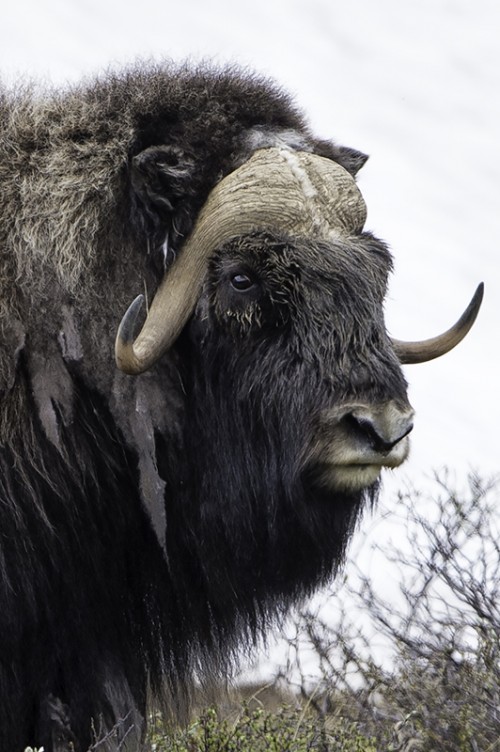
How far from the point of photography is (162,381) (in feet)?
13.5

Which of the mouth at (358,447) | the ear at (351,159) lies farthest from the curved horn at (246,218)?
the mouth at (358,447)

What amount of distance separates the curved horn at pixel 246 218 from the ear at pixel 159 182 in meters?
0.09

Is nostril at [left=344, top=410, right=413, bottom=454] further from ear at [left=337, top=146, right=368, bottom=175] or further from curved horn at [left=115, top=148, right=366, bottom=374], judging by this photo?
ear at [left=337, top=146, right=368, bottom=175]

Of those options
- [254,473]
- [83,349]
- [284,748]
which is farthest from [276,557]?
[83,349]

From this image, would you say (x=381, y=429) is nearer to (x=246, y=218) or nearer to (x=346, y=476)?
(x=346, y=476)

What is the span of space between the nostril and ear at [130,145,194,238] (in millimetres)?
871

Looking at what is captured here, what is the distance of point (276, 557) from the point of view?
166 inches

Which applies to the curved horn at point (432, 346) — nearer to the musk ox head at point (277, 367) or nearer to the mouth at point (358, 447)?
the musk ox head at point (277, 367)

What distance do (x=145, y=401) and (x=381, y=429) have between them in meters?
0.78

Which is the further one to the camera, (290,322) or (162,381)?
(162,381)

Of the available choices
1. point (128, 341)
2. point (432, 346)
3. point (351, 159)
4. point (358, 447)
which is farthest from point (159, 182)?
point (432, 346)

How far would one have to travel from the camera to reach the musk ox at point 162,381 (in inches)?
155

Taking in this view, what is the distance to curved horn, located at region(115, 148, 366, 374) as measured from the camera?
3.99 m

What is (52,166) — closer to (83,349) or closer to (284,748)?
(83,349)
